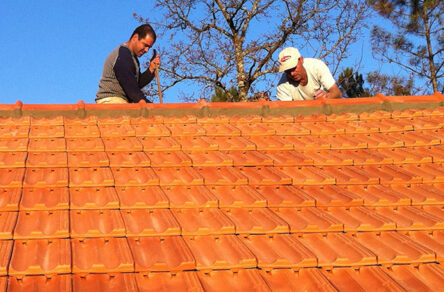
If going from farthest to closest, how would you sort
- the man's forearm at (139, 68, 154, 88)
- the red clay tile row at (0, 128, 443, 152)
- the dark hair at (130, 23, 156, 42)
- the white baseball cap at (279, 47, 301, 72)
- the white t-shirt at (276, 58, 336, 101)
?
the man's forearm at (139, 68, 154, 88), the white t-shirt at (276, 58, 336, 101), the white baseball cap at (279, 47, 301, 72), the dark hair at (130, 23, 156, 42), the red clay tile row at (0, 128, 443, 152)

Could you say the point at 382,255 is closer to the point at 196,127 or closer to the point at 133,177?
the point at 133,177

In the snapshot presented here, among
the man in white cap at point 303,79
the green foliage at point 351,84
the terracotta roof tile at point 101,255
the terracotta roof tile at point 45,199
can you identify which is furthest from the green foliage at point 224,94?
the terracotta roof tile at point 101,255

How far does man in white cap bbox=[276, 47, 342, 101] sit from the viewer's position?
590cm

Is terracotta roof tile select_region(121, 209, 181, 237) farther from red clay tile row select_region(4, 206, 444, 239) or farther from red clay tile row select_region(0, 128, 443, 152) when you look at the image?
red clay tile row select_region(0, 128, 443, 152)

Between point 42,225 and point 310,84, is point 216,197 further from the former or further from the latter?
point 310,84

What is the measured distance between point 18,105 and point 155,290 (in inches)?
118

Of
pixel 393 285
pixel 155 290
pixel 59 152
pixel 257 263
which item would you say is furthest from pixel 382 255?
pixel 59 152

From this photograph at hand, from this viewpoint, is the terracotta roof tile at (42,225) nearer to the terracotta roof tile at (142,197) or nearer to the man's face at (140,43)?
the terracotta roof tile at (142,197)

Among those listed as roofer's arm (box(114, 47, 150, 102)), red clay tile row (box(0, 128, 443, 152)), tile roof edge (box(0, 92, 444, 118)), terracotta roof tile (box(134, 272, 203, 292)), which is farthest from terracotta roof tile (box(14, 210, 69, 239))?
roofer's arm (box(114, 47, 150, 102))

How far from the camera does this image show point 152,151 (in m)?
4.12

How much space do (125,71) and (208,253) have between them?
3.11 metres

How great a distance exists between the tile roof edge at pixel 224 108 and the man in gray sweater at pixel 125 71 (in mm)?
606

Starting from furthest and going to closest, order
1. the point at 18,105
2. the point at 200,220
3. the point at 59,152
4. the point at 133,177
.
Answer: the point at 18,105 → the point at 59,152 → the point at 133,177 → the point at 200,220

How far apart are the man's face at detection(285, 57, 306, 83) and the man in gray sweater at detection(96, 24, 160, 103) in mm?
1559
